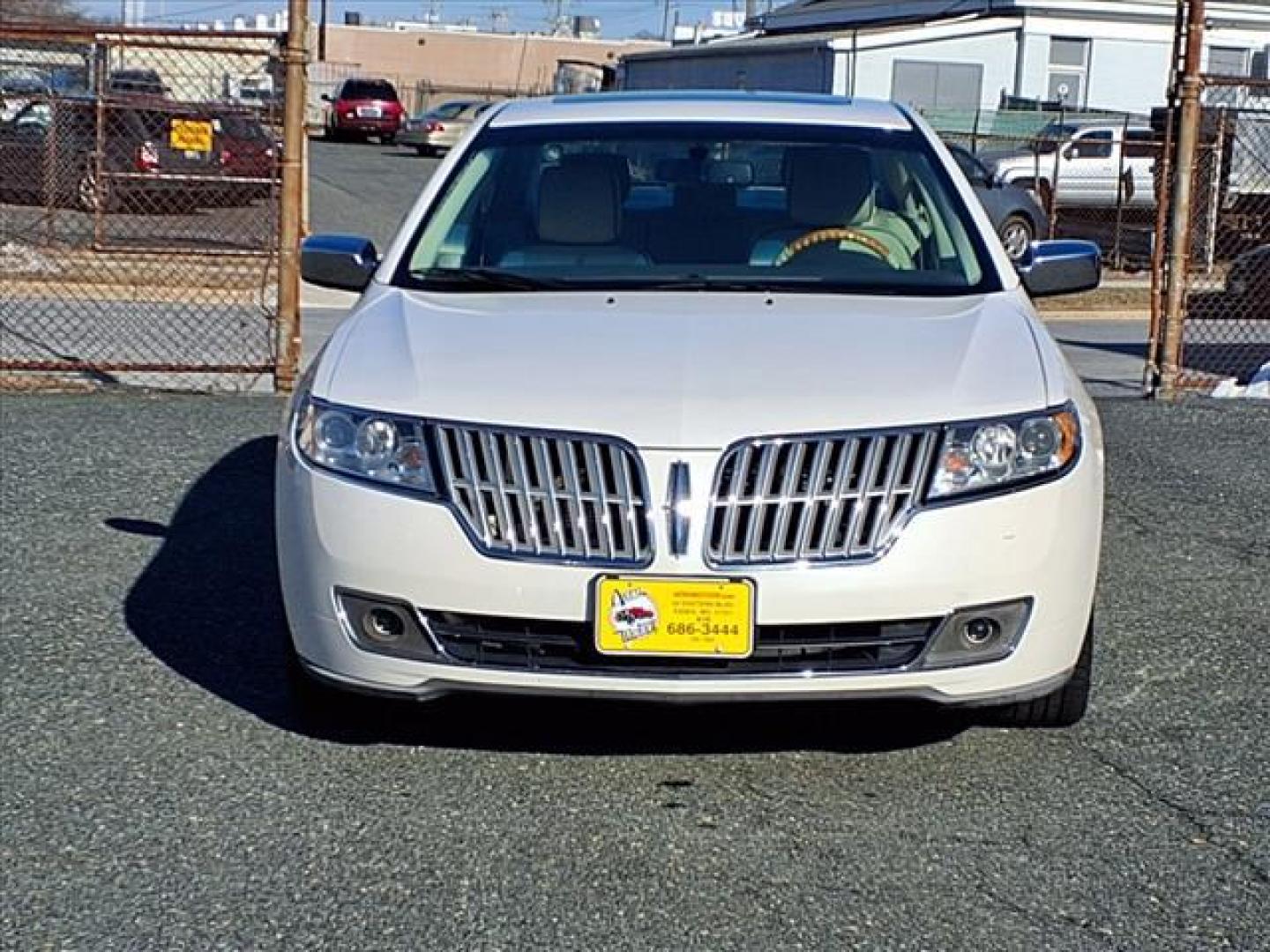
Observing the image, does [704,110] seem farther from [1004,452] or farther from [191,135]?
[191,135]

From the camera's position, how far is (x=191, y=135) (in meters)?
16.0

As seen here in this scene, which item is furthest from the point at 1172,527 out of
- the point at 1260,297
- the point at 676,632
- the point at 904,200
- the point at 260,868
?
the point at 1260,297

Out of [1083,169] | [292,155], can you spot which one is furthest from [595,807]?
[1083,169]

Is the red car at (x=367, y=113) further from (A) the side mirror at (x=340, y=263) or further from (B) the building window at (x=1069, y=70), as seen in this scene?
(A) the side mirror at (x=340, y=263)

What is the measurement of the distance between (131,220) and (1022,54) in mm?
23845

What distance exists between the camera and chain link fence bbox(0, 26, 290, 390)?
13.6 metres

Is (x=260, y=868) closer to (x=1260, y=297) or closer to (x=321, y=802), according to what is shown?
(x=321, y=802)

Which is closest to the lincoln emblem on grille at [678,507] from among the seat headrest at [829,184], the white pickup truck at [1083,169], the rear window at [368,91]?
the seat headrest at [829,184]

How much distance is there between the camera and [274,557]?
23.1ft

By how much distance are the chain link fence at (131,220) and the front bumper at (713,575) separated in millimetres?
7826

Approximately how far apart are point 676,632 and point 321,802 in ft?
3.11

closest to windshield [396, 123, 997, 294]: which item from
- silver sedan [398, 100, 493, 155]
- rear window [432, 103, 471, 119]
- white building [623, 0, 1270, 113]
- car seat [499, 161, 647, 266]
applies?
car seat [499, 161, 647, 266]

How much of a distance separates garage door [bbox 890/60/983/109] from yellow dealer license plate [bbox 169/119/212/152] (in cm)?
2372

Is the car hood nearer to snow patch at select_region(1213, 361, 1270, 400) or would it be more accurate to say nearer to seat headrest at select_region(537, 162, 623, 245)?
seat headrest at select_region(537, 162, 623, 245)
